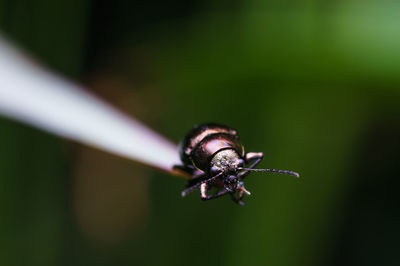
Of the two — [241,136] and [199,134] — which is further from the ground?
[241,136]

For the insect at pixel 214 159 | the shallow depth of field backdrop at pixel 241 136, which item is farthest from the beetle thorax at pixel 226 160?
the shallow depth of field backdrop at pixel 241 136

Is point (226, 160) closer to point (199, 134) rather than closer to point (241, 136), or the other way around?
point (199, 134)

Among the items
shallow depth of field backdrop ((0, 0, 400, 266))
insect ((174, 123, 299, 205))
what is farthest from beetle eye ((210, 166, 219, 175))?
shallow depth of field backdrop ((0, 0, 400, 266))

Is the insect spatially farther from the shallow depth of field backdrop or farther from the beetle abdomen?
the shallow depth of field backdrop

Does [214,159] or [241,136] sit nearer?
[214,159]

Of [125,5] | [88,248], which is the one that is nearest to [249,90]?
[125,5]

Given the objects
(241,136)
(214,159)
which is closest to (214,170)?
(214,159)
